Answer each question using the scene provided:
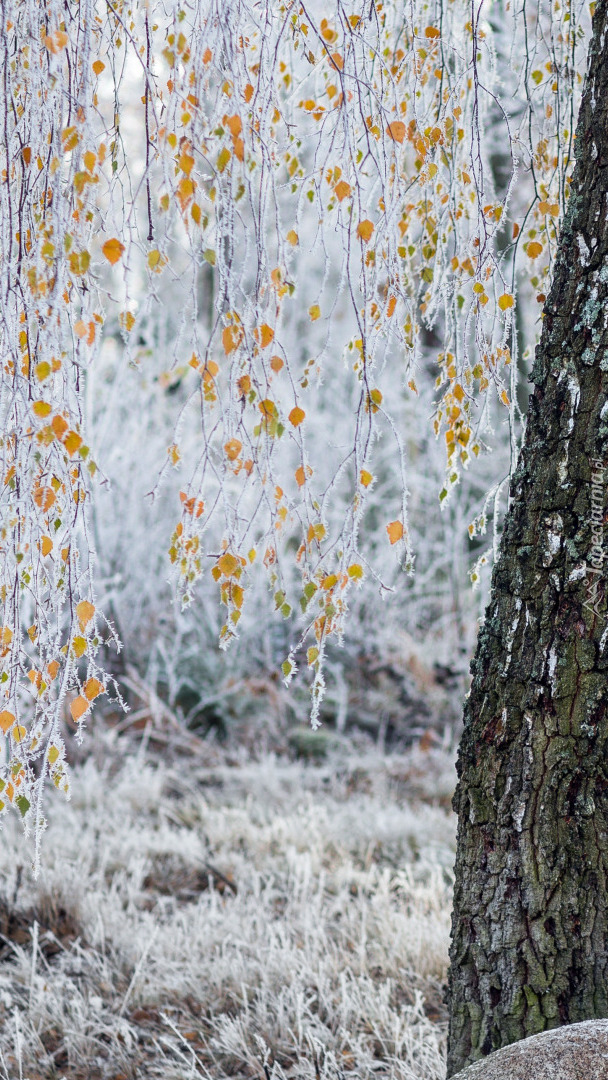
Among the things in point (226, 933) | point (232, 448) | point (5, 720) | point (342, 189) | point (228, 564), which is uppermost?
point (342, 189)

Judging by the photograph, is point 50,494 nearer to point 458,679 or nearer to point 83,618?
point 83,618

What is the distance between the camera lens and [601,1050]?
162 cm

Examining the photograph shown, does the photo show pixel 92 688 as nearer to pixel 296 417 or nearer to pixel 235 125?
pixel 296 417

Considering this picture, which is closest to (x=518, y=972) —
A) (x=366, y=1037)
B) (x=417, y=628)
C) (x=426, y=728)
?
(x=366, y=1037)

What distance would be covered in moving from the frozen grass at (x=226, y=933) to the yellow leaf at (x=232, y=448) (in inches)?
57.5

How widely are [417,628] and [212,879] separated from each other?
3.88 meters

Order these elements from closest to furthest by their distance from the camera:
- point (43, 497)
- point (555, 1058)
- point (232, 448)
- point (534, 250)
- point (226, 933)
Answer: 1. point (555, 1058)
2. point (43, 497)
3. point (232, 448)
4. point (534, 250)
5. point (226, 933)

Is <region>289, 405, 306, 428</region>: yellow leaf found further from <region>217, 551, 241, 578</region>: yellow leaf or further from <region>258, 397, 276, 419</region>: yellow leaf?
<region>217, 551, 241, 578</region>: yellow leaf

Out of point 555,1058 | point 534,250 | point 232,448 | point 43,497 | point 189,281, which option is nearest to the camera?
point 555,1058

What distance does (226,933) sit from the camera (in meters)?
3.29

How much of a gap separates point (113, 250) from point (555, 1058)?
62.4 inches

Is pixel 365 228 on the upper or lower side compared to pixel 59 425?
upper

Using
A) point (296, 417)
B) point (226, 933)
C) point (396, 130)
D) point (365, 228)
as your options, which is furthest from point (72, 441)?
point (226, 933)

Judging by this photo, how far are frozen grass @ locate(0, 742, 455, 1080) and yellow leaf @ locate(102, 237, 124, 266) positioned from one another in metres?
1.83
